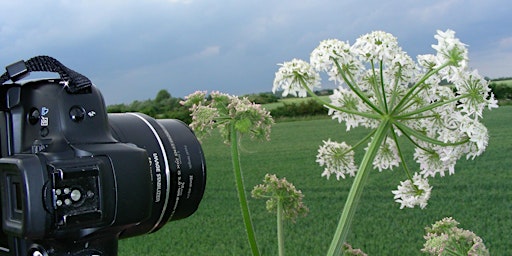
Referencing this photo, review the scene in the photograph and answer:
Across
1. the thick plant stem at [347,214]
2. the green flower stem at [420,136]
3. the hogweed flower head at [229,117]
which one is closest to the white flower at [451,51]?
the green flower stem at [420,136]

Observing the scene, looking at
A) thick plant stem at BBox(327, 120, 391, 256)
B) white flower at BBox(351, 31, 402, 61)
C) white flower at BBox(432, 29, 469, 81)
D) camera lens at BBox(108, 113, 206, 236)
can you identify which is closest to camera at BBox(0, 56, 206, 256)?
camera lens at BBox(108, 113, 206, 236)

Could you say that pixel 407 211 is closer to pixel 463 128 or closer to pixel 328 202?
pixel 328 202

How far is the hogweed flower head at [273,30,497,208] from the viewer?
4.52 ft

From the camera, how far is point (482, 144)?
1.39m

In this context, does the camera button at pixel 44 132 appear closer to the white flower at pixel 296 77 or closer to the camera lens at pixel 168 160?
the camera lens at pixel 168 160

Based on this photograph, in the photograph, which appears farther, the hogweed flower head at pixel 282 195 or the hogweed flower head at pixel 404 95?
the hogweed flower head at pixel 282 195

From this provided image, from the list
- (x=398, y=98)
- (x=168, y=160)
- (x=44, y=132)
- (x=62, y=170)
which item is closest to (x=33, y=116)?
(x=44, y=132)

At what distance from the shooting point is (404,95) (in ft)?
4.75

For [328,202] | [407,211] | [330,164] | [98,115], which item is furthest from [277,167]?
[98,115]

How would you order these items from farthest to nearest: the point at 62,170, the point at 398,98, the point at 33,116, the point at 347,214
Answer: the point at 398,98, the point at 347,214, the point at 33,116, the point at 62,170

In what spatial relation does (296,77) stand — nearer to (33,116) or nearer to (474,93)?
(474,93)

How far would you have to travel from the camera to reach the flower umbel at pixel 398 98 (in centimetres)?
135

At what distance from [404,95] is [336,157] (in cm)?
25

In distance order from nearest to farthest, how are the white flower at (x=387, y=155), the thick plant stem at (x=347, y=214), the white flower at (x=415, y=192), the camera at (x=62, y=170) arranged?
the camera at (x=62, y=170)
the thick plant stem at (x=347, y=214)
the white flower at (x=415, y=192)
the white flower at (x=387, y=155)
